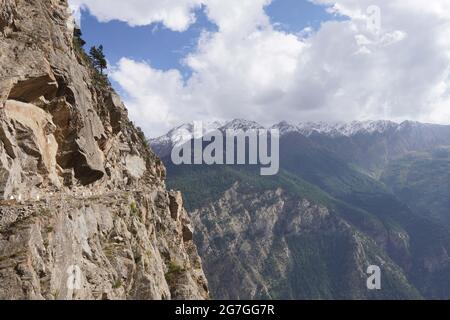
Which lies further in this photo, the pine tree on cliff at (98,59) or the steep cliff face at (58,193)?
the pine tree on cliff at (98,59)

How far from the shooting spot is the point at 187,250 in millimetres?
104438

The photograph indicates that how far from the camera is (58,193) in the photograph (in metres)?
51.5

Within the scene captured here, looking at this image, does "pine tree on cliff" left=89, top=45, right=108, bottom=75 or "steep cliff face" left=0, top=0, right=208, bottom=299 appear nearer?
"steep cliff face" left=0, top=0, right=208, bottom=299

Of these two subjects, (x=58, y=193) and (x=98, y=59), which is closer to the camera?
(x=58, y=193)

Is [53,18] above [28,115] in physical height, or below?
above

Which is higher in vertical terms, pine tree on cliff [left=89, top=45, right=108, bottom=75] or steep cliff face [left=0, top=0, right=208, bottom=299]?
pine tree on cliff [left=89, top=45, right=108, bottom=75]

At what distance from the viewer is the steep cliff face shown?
115 feet

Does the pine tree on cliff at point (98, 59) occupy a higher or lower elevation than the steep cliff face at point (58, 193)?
higher

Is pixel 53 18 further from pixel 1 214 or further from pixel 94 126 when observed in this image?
pixel 1 214

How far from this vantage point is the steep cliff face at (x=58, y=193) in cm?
3516
